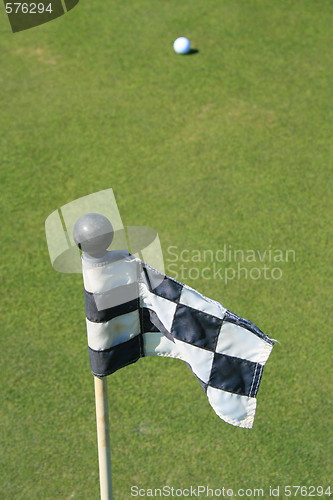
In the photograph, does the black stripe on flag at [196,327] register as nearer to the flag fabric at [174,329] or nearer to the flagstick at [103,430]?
the flag fabric at [174,329]

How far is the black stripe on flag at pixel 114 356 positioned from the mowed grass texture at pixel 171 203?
179cm

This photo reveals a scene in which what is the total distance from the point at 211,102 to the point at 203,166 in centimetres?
130

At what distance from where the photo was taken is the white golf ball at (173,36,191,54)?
9.66 metres

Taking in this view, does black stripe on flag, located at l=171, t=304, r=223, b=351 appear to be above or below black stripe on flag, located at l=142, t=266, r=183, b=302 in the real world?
below

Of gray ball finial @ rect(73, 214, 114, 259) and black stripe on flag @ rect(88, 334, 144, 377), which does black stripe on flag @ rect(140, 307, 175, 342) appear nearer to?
black stripe on flag @ rect(88, 334, 144, 377)

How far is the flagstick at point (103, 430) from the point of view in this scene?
3.69 meters

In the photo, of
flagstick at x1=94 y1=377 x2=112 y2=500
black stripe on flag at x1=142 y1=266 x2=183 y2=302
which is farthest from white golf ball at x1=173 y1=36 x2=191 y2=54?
flagstick at x1=94 y1=377 x2=112 y2=500

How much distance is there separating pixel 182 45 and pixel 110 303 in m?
6.86

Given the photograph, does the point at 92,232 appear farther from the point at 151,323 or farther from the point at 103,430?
the point at 103,430

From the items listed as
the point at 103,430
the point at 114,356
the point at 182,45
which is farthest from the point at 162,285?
the point at 182,45

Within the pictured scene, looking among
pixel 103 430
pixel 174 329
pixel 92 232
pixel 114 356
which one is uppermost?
pixel 92 232

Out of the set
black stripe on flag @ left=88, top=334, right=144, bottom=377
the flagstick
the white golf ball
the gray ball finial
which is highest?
the gray ball finial

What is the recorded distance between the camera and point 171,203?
752cm

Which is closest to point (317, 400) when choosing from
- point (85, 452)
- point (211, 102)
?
point (85, 452)
